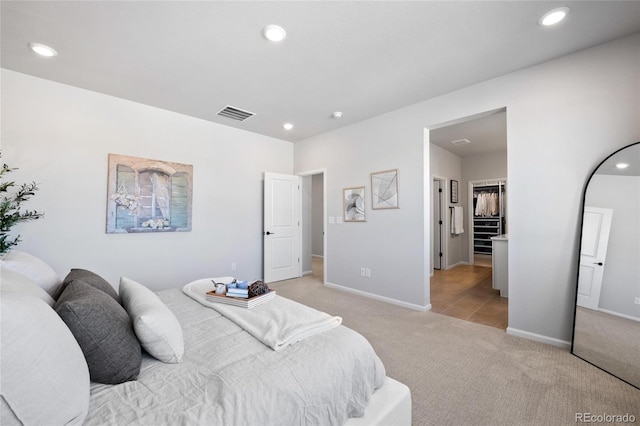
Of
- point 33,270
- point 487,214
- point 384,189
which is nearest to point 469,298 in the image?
point 384,189

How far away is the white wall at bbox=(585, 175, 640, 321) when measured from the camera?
2.00 meters

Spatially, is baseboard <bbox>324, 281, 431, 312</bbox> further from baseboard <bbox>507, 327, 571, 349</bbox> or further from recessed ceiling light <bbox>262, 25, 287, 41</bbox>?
recessed ceiling light <bbox>262, 25, 287, 41</bbox>

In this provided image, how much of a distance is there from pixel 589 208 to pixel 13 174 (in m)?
5.54

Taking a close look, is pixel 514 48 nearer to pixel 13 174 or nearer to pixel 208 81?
pixel 208 81

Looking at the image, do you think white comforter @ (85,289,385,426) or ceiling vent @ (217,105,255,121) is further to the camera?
ceiling vent @ (217,105,255,121)

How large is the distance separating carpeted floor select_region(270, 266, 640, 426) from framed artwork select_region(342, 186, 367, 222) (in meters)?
1.64

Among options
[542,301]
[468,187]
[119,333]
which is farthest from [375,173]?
[468,187]

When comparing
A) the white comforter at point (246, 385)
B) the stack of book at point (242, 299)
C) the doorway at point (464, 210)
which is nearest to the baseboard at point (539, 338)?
the doorway at point (464, 210)

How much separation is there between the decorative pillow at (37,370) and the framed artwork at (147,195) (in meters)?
2.99

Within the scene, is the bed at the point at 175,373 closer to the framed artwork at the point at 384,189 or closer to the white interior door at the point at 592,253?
the white interior door at the point at 592,253

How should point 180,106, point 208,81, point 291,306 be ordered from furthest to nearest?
point 180,106 < point 208,81 < point 291,306

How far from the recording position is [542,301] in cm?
257

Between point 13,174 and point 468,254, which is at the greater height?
point 13,174

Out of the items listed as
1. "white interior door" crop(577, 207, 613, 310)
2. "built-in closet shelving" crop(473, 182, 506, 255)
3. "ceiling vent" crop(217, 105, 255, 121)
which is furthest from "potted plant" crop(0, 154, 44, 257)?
"built-in closet shelving" crop(473, 182, 506, 255)
